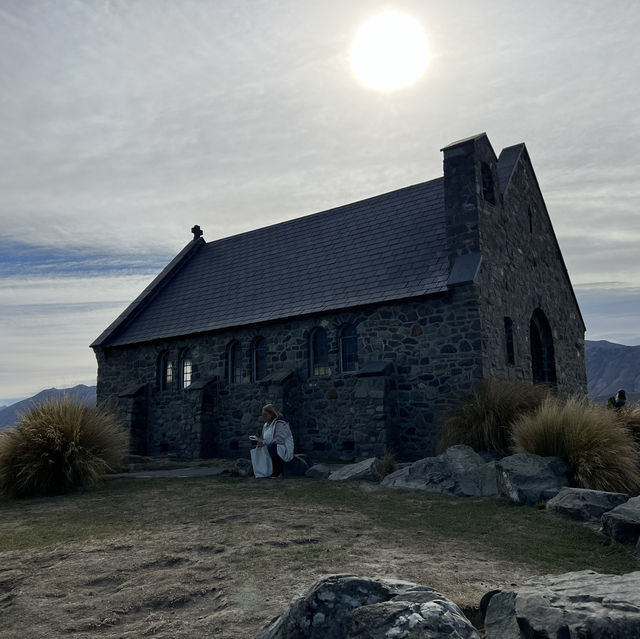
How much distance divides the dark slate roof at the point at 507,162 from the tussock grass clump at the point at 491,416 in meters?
7.18

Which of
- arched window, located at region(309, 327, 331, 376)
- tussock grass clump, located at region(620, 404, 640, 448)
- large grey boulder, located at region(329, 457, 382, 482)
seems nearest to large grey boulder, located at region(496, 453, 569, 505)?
large grey boulder, located at region(329, 457, 382, 482)

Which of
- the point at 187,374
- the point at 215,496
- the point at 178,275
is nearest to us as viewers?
the point at 215,496

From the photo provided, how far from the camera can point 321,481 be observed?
1102cm

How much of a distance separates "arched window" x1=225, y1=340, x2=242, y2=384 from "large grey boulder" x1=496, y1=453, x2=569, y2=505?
11557 millimetres

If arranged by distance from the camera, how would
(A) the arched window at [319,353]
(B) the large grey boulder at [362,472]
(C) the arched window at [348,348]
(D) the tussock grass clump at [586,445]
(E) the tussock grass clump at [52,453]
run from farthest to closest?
1. (A) the arched window at [319,353]
2. (C) the arched window at [348,348]
3. (B) the large grey boulder at [362,472]
4. (E) the tussock grass clump at [52,453]
5. (D) the tussock grass clump at [586,445]

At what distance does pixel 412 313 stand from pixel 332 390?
3.35 metres

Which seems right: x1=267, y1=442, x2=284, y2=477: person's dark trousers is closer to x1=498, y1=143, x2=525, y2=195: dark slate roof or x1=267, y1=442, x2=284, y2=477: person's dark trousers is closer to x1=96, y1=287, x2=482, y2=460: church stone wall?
x1=96, y1=287, x2=482, y2=460: church stone wall

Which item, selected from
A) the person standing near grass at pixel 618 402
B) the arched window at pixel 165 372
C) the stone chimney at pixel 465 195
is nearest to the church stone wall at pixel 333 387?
the arched window at pixel 165 372

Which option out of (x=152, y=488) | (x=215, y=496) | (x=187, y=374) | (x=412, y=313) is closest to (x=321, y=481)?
(x=215, y=496)

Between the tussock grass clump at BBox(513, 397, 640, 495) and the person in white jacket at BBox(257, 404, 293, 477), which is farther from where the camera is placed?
the person in white jacket at BBox(257, 404, 293, 477)

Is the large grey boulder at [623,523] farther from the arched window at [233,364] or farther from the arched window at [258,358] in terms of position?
the arched window at [233,364]

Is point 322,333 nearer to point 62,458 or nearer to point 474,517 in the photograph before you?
point 62,458

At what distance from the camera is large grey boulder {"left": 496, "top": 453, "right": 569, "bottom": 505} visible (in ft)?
27.5

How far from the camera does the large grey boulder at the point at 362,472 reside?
1094 centimetres
